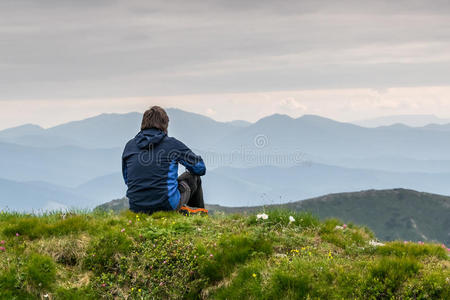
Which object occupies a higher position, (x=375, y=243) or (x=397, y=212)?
(x=375, y=243)

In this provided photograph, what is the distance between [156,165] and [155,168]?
0.08m

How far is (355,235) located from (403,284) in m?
2.70

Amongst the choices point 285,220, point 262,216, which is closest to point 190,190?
point 262,216

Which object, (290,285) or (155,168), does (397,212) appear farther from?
(290,285)

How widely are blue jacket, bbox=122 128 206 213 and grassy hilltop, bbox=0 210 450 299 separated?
30.8 inches

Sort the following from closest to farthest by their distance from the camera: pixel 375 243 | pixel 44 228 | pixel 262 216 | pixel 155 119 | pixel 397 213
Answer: pixel 44 228 < pixel 375 243 < pixel 262 216 < pixel 155 119 < pixel 397 213

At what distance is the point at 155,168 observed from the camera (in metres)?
10.9

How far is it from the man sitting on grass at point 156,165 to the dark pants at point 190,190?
0.09 m

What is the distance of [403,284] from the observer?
742 cm

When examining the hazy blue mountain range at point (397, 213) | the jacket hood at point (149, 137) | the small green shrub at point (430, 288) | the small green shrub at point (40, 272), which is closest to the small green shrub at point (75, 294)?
the small green shrub at point (40, 272)

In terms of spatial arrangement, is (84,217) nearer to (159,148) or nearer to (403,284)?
(159,148)

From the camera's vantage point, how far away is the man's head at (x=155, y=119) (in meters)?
11.1

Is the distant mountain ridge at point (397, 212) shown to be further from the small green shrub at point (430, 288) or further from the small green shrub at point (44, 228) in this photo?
the small green shrub at point (430, 288)

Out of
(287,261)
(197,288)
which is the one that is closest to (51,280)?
(197,288)
